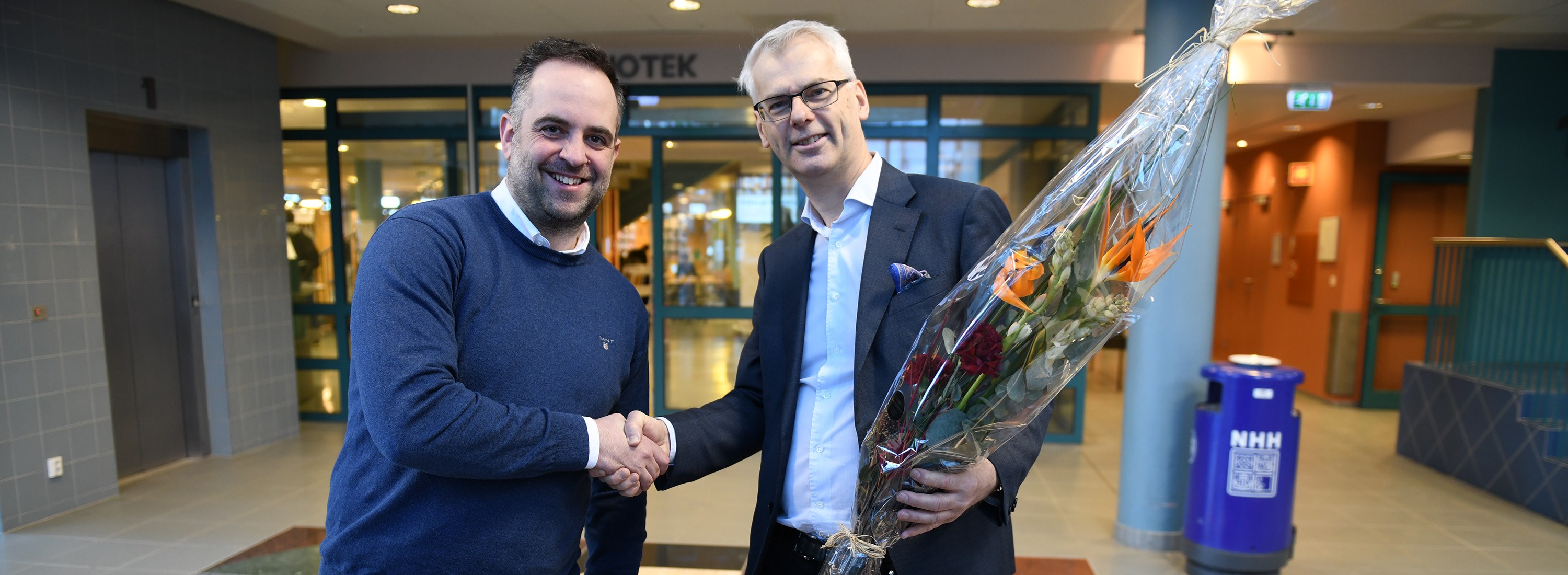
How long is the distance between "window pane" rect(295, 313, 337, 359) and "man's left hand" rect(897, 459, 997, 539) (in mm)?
6415

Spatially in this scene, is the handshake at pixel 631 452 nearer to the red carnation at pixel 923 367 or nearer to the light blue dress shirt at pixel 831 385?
the light blue dress shirt at pixel 831 385

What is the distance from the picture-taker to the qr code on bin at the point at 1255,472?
3291 millimetres

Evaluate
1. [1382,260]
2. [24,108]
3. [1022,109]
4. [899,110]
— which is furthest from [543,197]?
[1382,260]

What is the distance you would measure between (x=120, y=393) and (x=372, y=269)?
197 inches

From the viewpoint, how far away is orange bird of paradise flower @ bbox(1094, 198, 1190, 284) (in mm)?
1038

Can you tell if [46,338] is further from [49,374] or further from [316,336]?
[316,336]

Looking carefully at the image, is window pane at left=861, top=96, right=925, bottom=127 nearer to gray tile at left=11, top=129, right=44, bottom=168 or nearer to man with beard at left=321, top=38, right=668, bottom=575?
man with beard at left=321, top=38, right=668, bottom=575

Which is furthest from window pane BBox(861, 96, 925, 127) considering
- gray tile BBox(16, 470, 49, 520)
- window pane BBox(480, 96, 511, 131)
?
gray tile BBox(16, 470, 49, 520)

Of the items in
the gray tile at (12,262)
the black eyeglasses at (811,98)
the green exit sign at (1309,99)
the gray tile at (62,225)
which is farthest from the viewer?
the green exit sign at (1309,99)

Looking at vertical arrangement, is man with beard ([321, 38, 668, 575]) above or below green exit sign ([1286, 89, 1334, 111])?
below

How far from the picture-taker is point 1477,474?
4.88 meters

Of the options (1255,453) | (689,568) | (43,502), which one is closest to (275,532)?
(43,502)

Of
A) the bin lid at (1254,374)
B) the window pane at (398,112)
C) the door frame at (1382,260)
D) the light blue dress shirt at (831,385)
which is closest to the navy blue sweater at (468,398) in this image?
the light blue dress shirt at (831,385)

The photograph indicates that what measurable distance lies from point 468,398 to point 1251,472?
3350mm
